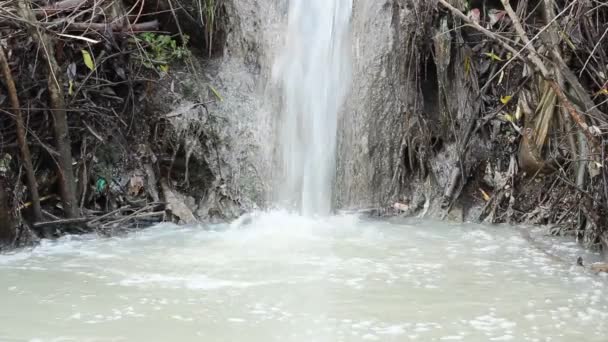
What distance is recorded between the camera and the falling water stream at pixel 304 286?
291cm

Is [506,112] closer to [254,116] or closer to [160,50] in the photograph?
[254,116]

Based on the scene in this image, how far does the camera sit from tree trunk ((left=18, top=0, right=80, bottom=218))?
188 inches

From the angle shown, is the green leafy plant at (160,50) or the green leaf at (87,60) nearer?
the green leaf at (87,60)

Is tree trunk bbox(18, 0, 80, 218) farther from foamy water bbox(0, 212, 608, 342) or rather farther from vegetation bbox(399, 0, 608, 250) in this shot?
vegetation bbox(399, 0, 608, 250)

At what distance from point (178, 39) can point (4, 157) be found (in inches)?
108

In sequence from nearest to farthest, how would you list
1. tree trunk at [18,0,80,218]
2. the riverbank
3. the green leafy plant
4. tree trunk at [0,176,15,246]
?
tree trunk at [0,176,15,246]
tree trunk at [18,0,80,218]
the riverbank
the green leafy plant

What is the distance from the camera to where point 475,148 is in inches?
255

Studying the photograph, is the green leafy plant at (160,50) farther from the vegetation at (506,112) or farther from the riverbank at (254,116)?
the vegetation at (506,112)

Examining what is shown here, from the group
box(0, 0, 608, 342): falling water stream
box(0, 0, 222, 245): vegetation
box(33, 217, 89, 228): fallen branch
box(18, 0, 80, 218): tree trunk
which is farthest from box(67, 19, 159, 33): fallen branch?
box(0, 0, 608, 342): falling water stream

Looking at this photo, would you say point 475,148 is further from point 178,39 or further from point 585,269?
point 178,39

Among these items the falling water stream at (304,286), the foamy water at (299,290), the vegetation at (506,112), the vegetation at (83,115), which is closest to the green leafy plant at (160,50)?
the vegetation at (83,115)

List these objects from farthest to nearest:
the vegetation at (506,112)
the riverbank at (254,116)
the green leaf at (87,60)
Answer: the green leaf at (87,60), the vegetation at (506,112), the riverbank at (254,116)

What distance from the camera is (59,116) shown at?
196 inches

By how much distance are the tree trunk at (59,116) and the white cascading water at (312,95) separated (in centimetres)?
215
